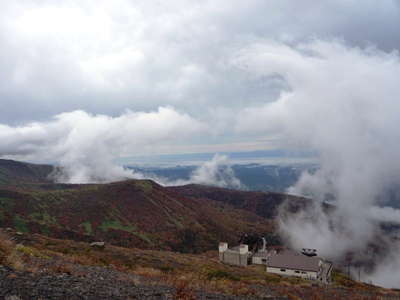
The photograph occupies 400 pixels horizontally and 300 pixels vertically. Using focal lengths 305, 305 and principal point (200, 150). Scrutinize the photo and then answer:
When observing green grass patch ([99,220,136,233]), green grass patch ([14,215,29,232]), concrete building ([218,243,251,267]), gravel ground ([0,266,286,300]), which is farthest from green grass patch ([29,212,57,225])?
gravel ground ([0,266,286,300])

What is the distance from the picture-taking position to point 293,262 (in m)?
68.2

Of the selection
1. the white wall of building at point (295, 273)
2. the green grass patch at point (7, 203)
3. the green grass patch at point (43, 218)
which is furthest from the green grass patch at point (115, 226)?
the white wall of building at point (295, 273)

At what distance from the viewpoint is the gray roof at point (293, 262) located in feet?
218

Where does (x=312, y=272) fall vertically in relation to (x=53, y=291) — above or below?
below

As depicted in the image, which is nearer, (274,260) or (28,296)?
(28,296)

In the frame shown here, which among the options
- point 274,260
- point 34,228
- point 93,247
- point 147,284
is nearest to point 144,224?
point 34,228

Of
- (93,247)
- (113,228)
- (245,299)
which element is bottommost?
(113,228)

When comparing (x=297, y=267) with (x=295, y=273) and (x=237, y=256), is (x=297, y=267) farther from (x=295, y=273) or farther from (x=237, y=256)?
(x=237, y=256)

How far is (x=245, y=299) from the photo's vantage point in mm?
15406

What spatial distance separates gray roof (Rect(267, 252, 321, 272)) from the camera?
66.5 metres

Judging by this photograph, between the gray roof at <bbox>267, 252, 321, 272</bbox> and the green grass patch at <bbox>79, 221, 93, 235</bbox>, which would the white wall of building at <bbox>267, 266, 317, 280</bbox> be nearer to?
the gray roof at <bbox>267, 252, 321, 272</bbox>

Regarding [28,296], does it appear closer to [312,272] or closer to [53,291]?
[53,291]

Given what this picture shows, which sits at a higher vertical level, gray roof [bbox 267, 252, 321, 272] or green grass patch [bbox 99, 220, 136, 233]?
gray roof [bbox 267, 252, 321, 272]

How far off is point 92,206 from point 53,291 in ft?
638
